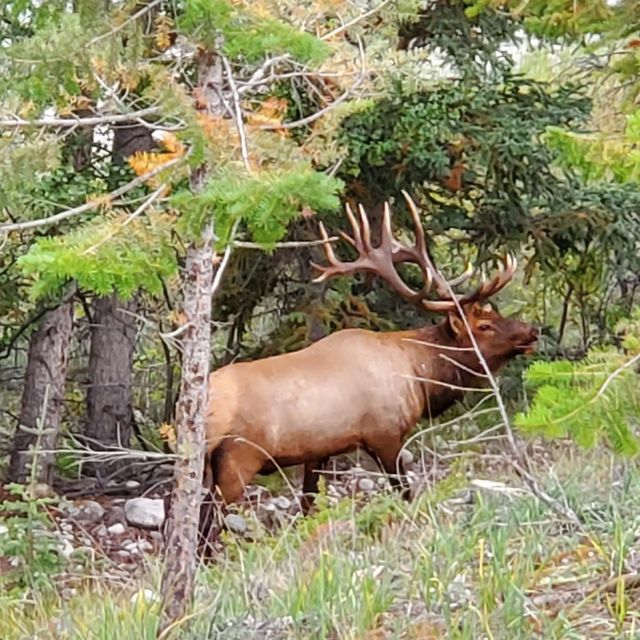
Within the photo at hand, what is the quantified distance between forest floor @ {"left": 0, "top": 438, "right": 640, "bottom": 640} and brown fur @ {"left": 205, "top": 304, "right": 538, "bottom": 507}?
0.67 meters

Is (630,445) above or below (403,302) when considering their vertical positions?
above

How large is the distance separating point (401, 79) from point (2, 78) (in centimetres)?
314

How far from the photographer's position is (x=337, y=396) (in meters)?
6.01

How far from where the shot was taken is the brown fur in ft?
18.8

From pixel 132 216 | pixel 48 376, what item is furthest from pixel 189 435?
pixel 48 376

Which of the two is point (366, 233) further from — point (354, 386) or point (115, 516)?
point (115, 516)

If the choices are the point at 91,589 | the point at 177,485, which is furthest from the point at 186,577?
the point at 91,589

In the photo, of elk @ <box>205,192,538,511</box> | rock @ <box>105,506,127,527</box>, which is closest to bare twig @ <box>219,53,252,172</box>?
elk @ <box>205,192,538,511</box>

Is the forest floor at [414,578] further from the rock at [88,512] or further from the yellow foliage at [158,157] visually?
the rock at [88,512]

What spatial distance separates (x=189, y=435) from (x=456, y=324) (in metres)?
3.12

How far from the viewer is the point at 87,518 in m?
6.88

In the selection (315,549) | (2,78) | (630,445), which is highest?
(2,78)

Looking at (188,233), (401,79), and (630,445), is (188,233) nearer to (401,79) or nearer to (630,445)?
(630,445)

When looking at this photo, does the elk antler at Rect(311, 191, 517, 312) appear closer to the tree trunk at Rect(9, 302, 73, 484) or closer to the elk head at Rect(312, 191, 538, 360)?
the elk head at Rect(312, 191, 538, 360)
